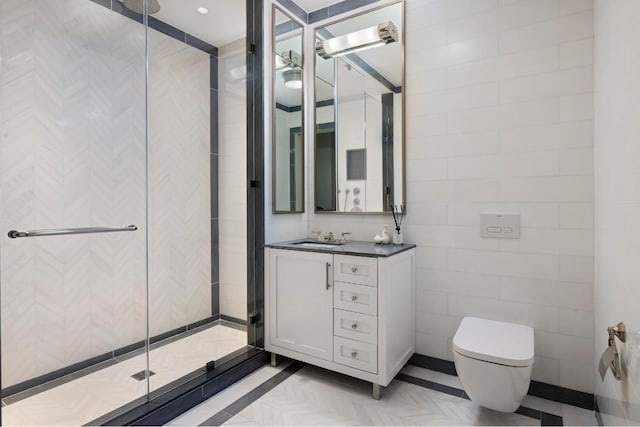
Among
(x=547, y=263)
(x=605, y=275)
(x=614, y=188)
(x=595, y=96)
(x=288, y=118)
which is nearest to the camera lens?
(x=614, y=188)

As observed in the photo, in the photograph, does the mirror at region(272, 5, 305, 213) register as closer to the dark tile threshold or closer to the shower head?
the shower head

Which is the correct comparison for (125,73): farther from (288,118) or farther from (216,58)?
(288,118)

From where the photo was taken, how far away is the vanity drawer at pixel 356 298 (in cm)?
189

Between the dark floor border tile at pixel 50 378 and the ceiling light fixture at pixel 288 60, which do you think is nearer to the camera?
the dark floor border tile at pixel 50 378

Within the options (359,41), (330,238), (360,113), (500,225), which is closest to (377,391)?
(330,238)

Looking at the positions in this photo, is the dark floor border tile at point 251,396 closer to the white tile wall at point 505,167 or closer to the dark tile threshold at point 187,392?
the dark tile threshold at point 187,392

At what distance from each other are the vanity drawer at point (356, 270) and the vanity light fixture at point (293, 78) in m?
1.40

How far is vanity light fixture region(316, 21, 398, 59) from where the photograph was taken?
2314 millimetres

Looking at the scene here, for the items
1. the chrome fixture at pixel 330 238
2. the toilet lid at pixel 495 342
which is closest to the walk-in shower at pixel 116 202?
the chrome fixture at pixel 330 238

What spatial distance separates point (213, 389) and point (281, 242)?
39.6 inches

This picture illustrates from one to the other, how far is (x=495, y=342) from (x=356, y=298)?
0.73 m

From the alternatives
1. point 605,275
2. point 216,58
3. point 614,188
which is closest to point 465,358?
point 605,275

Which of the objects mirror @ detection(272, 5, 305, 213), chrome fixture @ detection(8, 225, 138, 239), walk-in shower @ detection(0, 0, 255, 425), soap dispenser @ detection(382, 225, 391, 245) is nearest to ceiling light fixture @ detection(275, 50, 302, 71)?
mirror @ detection(272, 5, 305, 213)

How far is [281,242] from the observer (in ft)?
8.05
